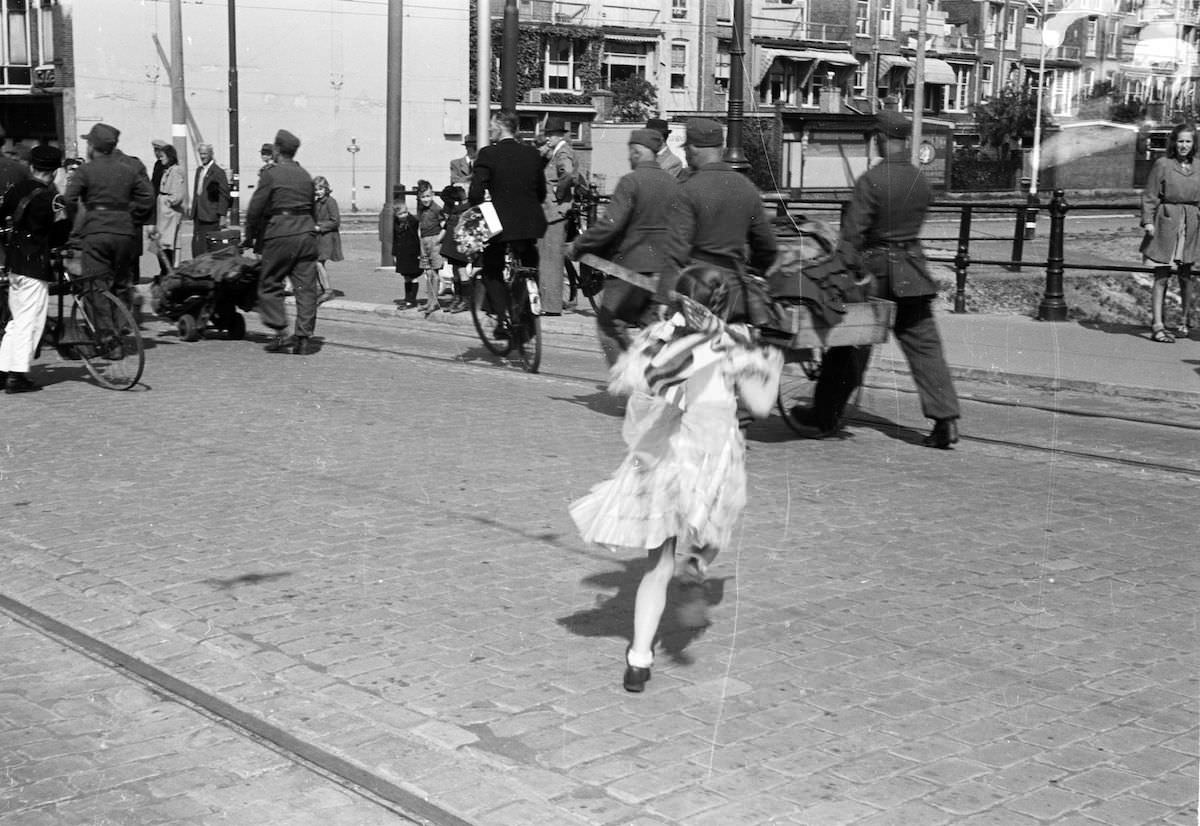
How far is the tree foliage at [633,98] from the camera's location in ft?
200

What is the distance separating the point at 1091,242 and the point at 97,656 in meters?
27.6

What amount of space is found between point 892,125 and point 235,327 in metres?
7.68

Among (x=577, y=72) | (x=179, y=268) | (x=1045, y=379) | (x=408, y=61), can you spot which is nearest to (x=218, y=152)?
(x=408, y=61)

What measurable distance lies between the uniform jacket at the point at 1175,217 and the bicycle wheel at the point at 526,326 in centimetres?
604

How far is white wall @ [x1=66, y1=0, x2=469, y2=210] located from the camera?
47.5 metres

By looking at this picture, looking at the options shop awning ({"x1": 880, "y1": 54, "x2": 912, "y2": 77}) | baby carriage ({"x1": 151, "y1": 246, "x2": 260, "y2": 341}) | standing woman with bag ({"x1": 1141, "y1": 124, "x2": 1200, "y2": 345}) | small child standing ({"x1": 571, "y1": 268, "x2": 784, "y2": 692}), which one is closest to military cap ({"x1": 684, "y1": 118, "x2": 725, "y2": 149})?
small child standing ({"x1": 571, "y1": 268, "x2": 784, "y2": 692})

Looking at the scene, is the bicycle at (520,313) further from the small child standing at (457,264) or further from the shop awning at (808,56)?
the shop awning at (808,56)

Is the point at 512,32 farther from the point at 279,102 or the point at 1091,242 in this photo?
the point at 279,102

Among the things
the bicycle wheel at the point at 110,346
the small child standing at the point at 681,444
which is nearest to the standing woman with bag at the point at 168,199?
the bicycle wheel at the point at 110,346

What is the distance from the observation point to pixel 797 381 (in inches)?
Result: 416

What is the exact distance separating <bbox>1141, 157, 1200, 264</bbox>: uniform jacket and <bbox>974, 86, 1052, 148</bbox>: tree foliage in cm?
162

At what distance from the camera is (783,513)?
7602mm

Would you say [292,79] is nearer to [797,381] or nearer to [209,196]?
[209,196]

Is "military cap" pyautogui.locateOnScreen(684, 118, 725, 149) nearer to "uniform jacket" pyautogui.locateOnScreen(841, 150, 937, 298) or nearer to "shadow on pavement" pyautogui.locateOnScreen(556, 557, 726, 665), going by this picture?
"uniform jacket" pyautogui.locateOnScreen(841, 150, 937, 298)
